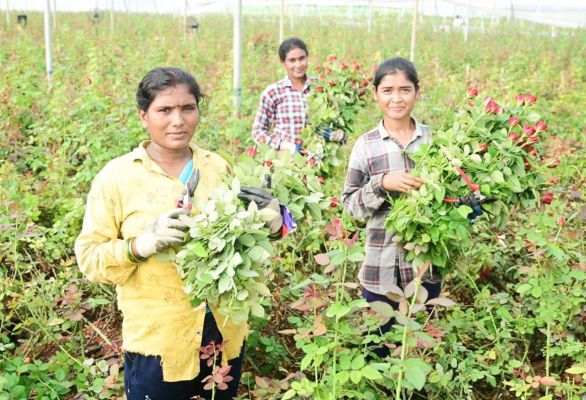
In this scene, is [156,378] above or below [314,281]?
below

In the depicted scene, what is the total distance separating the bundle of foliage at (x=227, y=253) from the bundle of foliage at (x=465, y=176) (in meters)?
0.62

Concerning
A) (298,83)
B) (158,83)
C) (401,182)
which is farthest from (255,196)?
(298,83)

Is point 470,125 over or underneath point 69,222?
over

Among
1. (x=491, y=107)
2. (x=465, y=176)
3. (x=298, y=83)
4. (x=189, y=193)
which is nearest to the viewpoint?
(x=189, y=193)

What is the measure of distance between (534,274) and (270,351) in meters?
1.08

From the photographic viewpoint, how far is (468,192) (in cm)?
195

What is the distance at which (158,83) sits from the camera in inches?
66.4

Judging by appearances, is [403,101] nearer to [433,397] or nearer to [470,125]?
[470,125]

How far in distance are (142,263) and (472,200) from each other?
1.04m

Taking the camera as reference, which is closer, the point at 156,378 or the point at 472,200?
the point at 156,378

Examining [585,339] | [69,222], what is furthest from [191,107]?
[585,339]

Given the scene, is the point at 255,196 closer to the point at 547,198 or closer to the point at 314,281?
the point at 314,281

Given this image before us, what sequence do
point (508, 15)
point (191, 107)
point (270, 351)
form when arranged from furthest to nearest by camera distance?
point (508, 15), point (270, 351), point (191, 107)

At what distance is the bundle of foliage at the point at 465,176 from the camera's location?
1916 mm
